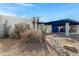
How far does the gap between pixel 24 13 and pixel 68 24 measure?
0.84 m

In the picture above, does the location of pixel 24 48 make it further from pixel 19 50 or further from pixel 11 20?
pixel 11 20

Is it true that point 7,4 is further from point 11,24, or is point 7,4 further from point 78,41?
point 78,41

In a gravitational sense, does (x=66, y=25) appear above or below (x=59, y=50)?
above

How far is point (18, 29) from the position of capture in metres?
5.56

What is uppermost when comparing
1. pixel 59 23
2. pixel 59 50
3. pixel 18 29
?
pixel 59 23

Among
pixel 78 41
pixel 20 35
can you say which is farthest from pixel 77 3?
pixel 20 35

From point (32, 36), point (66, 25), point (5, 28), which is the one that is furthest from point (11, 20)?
point (66, 25)

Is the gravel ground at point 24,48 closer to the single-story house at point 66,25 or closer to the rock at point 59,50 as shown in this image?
the rock at point 59,50

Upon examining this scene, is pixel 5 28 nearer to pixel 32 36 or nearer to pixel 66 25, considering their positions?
pixel 32 36

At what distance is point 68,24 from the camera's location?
5.54 meters

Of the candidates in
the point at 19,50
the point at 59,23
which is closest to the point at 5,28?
the point at 19,50

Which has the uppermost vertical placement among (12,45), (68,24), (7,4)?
(7,4)

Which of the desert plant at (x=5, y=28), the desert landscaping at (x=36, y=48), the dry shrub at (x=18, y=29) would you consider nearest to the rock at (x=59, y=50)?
the desert landscaping at (x=36, y=48)

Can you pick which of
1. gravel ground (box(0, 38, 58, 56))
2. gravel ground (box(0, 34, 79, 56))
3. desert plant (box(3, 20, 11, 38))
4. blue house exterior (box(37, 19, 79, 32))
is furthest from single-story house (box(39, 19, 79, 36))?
desert plant (box(3, 20, 11, 38))
